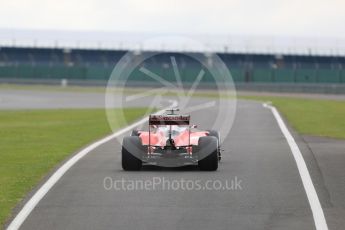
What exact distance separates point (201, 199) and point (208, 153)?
3317 mm

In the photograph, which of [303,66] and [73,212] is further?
[303,66]

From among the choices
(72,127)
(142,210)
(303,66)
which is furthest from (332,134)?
(303,66)

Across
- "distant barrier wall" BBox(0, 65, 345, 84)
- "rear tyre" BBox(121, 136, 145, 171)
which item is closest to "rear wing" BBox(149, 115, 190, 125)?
"rear tyre" BBox(121, 136, 145, 171)

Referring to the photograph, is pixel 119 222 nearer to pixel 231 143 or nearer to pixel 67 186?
pixel 67 186

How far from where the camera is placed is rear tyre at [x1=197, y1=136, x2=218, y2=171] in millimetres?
16094

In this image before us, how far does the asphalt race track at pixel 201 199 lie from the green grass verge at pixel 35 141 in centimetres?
58

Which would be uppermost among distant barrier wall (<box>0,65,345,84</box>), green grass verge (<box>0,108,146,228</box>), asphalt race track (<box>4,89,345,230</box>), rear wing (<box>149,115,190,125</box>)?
Result: distant barrier wall (<box>0,65,345,84</box>)

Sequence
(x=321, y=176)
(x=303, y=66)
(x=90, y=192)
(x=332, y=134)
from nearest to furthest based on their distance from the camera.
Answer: (x=90, y=192)
(x=321, y=176)
(x=332, y=134)
(x=303, y=66)

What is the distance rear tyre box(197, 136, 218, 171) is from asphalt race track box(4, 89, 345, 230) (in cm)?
18

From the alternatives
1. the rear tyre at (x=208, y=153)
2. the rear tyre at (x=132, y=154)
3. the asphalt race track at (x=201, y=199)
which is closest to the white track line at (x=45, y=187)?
the asphalt race track at (x=201, y=199)

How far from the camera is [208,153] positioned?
53.0ft

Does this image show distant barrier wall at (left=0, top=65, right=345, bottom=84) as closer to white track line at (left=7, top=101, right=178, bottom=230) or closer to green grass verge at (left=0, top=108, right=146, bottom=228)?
green grass verge at (left=0, top=108, right=146, bottom=228)

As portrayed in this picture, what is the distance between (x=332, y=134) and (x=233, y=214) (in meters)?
16.7

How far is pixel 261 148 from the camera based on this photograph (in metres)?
21.2
